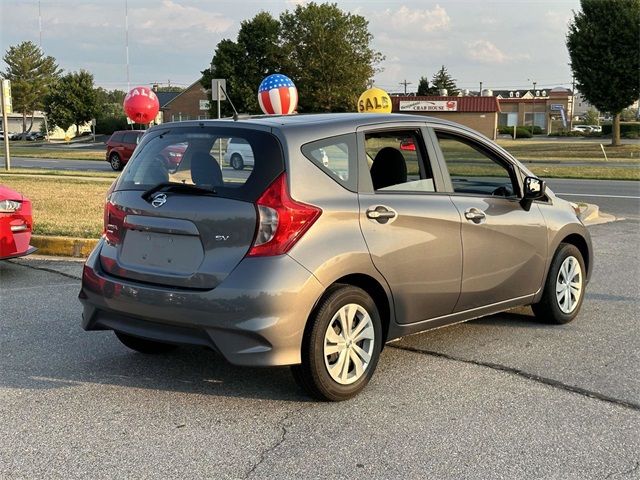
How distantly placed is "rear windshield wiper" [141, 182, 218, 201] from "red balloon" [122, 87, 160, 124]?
25171 millimetres

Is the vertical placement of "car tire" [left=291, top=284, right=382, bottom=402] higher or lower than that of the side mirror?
lower

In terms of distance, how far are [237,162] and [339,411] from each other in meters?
1.55

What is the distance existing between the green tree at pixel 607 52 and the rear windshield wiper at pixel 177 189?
3919 centimetres

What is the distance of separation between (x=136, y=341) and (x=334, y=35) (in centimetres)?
6108

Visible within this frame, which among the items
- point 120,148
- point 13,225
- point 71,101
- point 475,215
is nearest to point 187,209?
point 475,215

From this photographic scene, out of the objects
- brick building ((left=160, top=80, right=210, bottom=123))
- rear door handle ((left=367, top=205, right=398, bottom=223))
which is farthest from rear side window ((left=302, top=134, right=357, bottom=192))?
brick building ((left=160, top=80, right=210, bottom=123))

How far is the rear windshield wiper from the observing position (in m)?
3.95

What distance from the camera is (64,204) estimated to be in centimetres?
1230

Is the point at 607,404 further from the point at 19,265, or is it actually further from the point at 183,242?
the point at 19,265

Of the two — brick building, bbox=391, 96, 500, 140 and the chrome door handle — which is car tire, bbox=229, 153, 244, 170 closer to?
the chrome door handle

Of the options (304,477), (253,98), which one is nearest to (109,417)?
(304,477)

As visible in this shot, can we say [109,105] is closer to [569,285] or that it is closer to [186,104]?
[186,104]

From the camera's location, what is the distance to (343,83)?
6178 centimetres

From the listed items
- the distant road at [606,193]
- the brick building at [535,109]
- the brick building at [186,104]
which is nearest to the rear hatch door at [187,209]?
the distant road at [606,193]
